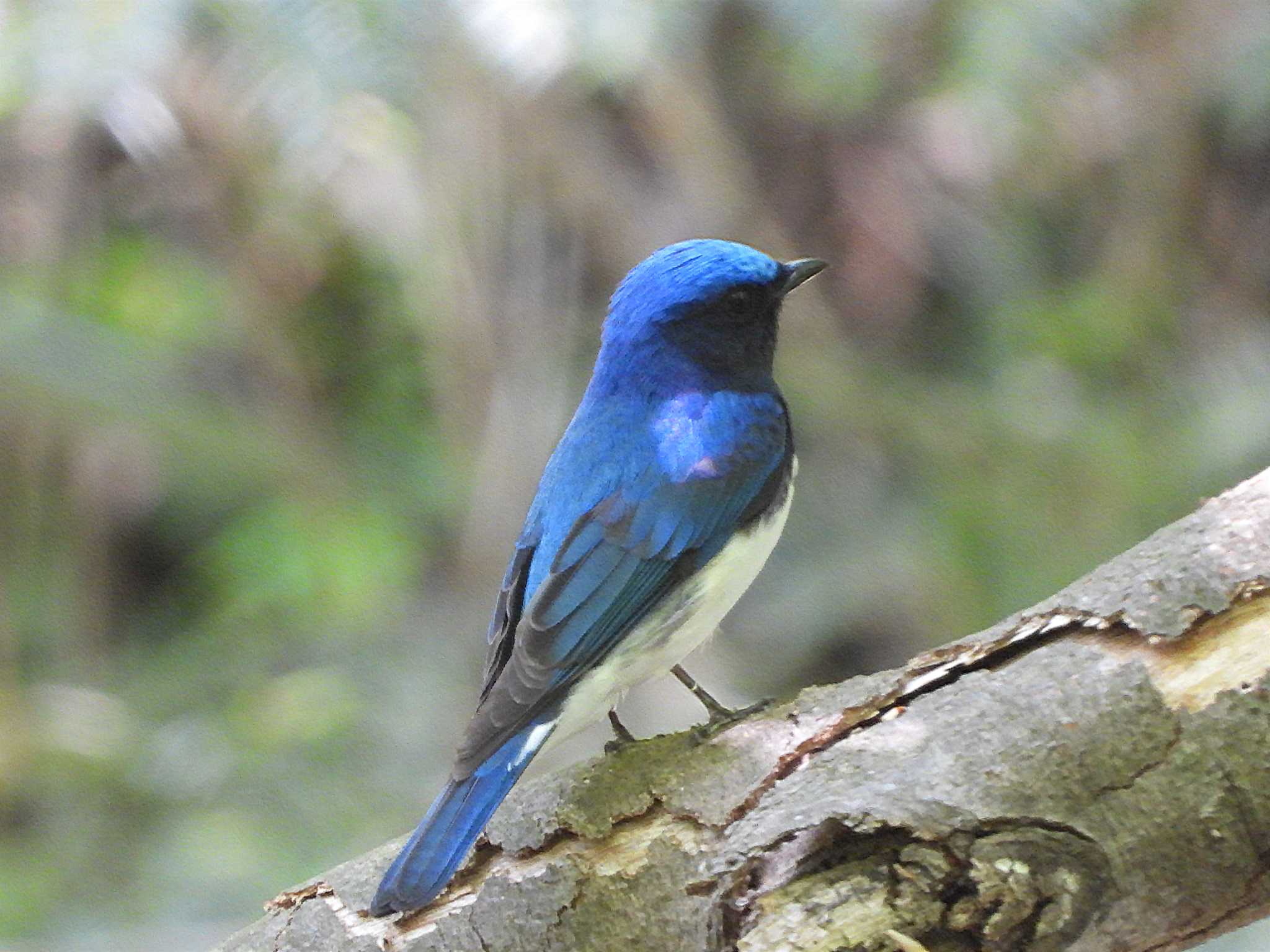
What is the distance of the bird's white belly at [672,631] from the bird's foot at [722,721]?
0.95 feet

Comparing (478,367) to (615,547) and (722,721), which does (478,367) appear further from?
(722,721)

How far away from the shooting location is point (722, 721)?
8.98 feet

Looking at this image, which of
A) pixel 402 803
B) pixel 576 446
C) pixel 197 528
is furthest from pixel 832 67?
pixel 197 528

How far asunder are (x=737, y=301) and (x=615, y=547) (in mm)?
811

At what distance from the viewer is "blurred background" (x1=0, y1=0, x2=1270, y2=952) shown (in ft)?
14.6

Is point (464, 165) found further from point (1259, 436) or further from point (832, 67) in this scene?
point (1259, 436)

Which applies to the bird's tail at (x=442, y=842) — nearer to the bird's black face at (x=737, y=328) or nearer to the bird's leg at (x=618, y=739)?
the bird's leg at (x=618, y=739)

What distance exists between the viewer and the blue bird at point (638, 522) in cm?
283

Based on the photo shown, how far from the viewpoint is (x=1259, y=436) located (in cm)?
449

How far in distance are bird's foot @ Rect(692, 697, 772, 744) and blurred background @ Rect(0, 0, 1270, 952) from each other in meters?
1.61

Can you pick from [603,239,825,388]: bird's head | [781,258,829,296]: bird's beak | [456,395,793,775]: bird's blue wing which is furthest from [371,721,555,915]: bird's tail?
[781,258,829,296]: bird's beak

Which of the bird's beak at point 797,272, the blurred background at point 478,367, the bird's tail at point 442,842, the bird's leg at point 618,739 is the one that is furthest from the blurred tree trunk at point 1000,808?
the blurred background at point 478,367

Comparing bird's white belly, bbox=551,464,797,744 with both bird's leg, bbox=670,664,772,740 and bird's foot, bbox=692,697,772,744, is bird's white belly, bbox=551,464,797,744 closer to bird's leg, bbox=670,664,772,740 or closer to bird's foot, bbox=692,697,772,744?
bird's leg, bbox=670,664,772,740

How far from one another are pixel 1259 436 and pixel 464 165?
2579 millimetres
